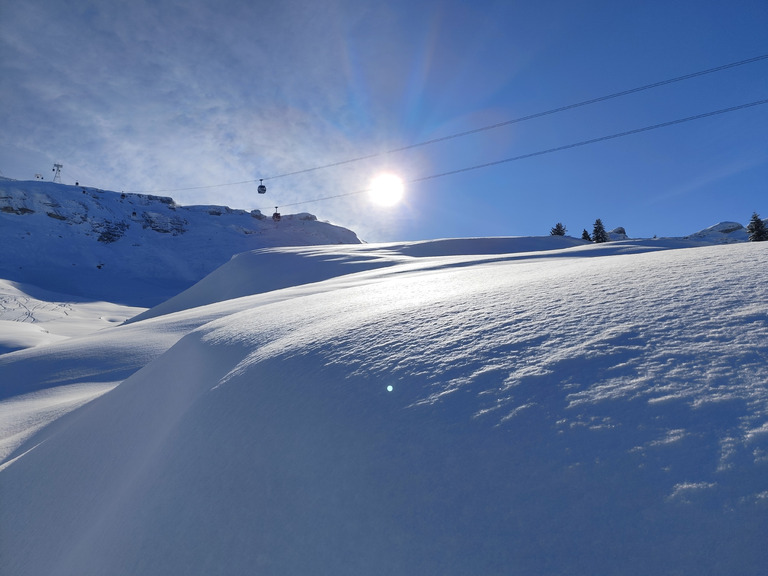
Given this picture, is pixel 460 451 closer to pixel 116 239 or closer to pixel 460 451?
pixel 460 451

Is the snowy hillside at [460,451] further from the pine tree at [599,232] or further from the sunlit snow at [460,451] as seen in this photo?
the pine tree at [599,232]

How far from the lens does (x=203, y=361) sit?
10.5 feet

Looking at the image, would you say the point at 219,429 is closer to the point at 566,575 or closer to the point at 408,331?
the point at 408,331

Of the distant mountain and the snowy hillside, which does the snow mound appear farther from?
the snowy hillside

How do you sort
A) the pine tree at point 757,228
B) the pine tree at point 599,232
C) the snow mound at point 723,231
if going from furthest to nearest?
the snow mound at point 723,231, the pine tree at point 599,232, the pine tree at point 757,228

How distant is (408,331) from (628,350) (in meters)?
1.10

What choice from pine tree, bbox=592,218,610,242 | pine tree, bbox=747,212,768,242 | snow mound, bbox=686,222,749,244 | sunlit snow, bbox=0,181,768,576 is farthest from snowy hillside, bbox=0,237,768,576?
snow mound, bbox=686,222,749,244

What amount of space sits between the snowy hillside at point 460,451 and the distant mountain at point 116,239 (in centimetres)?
3324

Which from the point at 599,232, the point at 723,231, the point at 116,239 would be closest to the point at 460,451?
the point at 599,232

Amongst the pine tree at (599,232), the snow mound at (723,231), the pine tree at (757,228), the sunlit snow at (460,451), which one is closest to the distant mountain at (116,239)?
the sunlit snow at (460,451)

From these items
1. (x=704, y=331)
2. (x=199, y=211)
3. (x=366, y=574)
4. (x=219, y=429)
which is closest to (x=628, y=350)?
(x=704, y=331)

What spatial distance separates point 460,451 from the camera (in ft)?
4.09

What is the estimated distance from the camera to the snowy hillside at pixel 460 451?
3.11 ft

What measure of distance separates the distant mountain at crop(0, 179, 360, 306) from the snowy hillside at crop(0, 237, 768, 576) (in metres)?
33.2
